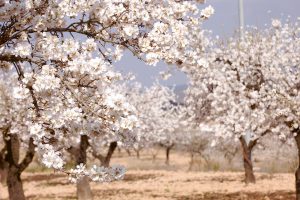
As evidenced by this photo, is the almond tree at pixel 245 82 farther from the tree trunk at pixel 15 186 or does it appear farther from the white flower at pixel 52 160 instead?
the white flower at pixel 52 160

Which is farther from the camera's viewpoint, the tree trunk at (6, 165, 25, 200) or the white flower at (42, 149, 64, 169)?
the tree trunk at (6, 165, 25, 200)

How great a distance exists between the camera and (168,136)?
68562 mm

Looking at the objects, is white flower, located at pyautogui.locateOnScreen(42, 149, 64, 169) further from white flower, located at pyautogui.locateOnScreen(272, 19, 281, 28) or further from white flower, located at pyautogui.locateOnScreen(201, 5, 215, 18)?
white flower, located at pyautogui.locateOnScreen(272, 19, 281, 28)

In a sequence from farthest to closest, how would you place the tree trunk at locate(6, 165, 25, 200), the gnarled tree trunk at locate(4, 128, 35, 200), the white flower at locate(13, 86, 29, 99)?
the tree trunk at locate(6, 165, 25, 200)
the gnarled tree trunk at locate(4, 128, 35, 200)
the white flower at locate(13, 86, 29, 99)

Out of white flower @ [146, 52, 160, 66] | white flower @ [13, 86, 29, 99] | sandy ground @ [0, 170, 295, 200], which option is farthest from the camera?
sandy ground @ [0, 170, 295, 200]

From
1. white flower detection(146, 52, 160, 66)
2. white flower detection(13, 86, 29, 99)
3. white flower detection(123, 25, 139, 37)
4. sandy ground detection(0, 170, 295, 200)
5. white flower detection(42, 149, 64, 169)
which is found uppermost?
white flower detection(123, 25, 139, 37)

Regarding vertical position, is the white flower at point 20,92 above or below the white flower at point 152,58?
below

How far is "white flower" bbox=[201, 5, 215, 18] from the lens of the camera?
750cm

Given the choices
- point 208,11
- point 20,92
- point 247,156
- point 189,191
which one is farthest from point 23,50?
point 247,156

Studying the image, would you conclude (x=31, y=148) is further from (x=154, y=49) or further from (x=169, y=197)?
(x=154, y=49)

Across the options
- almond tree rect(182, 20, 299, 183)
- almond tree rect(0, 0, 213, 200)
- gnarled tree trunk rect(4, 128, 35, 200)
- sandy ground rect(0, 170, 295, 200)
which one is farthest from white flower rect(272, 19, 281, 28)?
almond tree rect(0, 0, 213, 200)

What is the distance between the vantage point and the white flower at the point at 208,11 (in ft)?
24.6

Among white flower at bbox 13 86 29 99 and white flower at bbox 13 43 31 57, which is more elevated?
white flower at bbox 13 43 31 57

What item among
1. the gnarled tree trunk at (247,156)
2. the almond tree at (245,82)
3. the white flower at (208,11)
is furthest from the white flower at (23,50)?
the gnarled tree trunk at (247,156)
